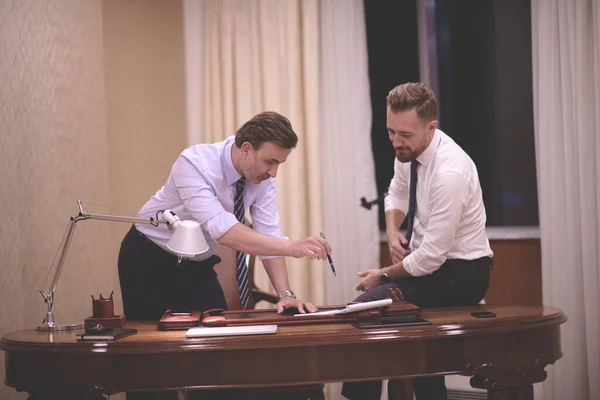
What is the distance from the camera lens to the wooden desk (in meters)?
2.21

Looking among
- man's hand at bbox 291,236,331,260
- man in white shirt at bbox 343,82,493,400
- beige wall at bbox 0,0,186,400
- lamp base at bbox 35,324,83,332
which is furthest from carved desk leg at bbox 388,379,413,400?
beige wall at bbox 0,0,186,400

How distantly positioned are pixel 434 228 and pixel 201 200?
0.96 meters

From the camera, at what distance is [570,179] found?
3992 millimetres

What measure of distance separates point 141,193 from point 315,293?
1.34 metres

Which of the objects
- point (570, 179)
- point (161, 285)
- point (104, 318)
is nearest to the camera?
point (104, 318)

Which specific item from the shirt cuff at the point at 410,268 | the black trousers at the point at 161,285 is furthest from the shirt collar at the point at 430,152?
the black trousers at the point at 161,285

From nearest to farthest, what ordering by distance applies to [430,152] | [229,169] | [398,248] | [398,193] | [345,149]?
1. [229,169]
2. [430,152]
3. [398,248]
4. [398,193]
5. [345,149]

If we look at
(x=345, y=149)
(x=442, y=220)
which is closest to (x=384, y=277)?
(x=442, y=220)

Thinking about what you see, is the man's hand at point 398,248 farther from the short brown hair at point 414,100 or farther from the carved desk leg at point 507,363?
the carved desk leg at point 507,363

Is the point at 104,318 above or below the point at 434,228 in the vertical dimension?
below

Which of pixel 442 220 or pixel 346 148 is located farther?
pixel 346 148

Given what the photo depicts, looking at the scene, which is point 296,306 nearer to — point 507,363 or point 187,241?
point 187,241

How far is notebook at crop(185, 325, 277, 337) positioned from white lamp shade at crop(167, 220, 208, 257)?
263mm

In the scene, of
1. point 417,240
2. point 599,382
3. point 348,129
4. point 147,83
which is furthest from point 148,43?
point 599,382
